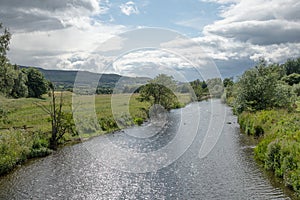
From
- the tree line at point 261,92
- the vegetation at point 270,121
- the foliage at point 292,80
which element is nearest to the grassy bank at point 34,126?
the tree line at point 261,92

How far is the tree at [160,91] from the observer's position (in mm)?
59062

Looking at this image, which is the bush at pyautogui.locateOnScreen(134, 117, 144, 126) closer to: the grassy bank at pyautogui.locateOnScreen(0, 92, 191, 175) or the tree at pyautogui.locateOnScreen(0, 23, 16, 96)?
the grassy bank at pyautogui.locateOnScreen(0, 92, 191, 175)

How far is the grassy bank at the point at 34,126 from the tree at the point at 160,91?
215cm

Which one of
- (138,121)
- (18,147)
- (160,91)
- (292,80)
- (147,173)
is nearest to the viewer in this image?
(147,173)

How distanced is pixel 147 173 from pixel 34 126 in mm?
19084

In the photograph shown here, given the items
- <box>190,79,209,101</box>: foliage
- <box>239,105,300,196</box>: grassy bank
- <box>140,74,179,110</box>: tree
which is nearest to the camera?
<box>239,105,300,196</box>: grassy bank

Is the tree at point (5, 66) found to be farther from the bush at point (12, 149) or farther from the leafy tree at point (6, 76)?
the bush at point (12, 149)

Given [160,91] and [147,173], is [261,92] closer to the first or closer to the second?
[160,91]

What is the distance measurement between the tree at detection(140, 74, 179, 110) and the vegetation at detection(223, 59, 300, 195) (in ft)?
63.0

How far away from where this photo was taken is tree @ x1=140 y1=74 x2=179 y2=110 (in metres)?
59.1

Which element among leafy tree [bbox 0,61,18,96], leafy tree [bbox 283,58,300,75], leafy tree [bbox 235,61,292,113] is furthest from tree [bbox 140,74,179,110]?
leafy tree [bbox 283,58,300,75]

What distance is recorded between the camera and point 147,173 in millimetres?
20812

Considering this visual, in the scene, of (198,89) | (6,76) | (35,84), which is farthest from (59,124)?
(198,89)

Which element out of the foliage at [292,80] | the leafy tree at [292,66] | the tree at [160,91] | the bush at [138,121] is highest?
the leafy tree at [292,66]
